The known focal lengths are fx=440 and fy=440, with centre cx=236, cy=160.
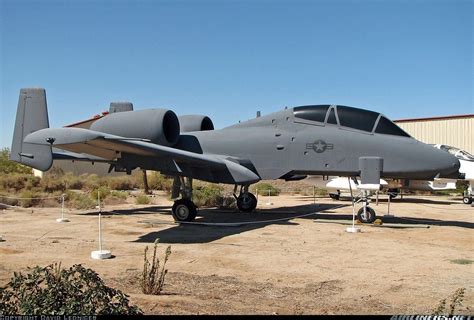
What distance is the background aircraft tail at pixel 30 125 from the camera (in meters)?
13.3

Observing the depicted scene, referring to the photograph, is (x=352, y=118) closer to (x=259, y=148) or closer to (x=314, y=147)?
(x=314, y=147)

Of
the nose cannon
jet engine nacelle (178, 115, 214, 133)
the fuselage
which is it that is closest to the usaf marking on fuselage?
the fuselage

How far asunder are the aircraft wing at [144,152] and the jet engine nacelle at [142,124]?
2.08 ft

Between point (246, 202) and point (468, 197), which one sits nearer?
point (246, 202)

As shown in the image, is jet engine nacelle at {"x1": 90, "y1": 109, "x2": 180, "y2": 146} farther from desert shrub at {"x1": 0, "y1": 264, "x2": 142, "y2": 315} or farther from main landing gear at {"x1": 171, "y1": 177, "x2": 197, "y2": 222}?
desert shrub at {"x1": 0, "y1": 264, "x2": 142, "y2": 315}

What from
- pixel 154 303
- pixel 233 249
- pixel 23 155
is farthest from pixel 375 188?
pixel 23 155

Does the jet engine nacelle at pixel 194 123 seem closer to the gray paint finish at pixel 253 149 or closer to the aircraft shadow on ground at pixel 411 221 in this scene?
the gray paint finish at pixel 253 149

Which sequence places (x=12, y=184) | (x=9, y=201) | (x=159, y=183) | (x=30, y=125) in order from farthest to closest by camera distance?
(x=159, y=183), (x=12, y=184), (x=9, y=201), (x=30, y=125)

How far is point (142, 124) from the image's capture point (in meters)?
12.0

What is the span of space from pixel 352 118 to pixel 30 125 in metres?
9.48

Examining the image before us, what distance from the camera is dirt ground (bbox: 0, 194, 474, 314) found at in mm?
4812

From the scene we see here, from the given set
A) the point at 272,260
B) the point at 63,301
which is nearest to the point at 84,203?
the point at 272,260

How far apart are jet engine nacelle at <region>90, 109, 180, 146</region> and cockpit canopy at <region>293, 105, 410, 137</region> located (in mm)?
3799

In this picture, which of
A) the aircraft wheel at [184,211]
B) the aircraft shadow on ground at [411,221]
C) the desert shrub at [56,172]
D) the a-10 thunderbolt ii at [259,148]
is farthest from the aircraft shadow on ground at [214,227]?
the desert shrub at [56,172]
